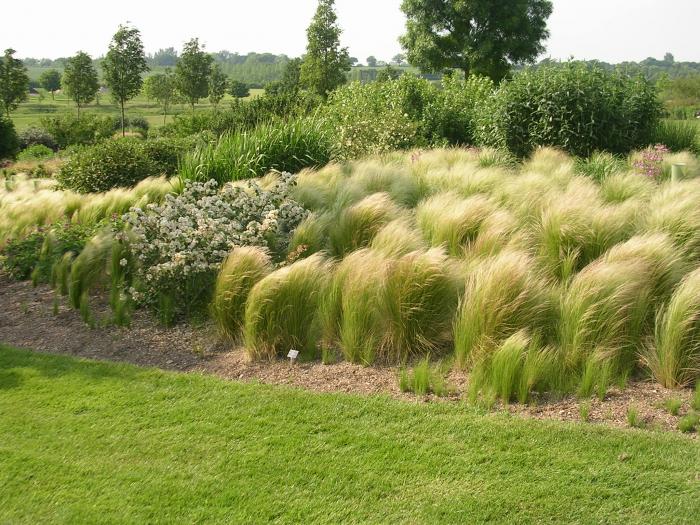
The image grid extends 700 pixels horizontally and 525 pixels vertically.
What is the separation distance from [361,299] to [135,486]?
2.10 m

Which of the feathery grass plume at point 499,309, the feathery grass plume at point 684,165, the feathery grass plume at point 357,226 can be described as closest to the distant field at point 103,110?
the feathery grass plume at point 684,165

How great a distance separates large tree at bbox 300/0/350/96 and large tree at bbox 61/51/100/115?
51.0 feet

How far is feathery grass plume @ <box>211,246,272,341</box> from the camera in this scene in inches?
215

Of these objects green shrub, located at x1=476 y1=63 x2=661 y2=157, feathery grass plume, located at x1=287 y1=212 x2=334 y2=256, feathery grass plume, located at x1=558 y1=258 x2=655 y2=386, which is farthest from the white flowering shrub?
green shrub, located at x1=476 y1=63 x2=661 y2=157

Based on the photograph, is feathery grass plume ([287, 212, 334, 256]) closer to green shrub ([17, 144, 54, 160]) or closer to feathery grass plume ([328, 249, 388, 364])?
feathery grass plume ([328, 249, 388, 364])

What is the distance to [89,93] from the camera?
45500mm

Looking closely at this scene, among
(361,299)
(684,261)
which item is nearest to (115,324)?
(361,299)

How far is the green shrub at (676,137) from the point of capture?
13.9 meters

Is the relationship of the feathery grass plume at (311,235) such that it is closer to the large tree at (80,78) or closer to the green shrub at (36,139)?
the green shrub at (36,139)

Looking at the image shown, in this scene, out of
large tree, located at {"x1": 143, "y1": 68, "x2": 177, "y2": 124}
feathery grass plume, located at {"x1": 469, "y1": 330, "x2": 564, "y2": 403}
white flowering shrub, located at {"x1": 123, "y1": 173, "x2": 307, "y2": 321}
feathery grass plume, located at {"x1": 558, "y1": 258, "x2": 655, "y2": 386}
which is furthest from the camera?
large tree, located at {"x1": 143, "y1": 68, "x2": 177, "y2": 124}

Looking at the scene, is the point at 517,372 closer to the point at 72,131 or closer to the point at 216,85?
the point at 72,131

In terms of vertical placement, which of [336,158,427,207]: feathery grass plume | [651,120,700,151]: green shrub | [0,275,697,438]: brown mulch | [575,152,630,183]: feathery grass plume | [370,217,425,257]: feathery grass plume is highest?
[651,120,700,151]: green shrub

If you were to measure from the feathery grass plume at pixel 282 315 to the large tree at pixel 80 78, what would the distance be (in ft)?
144

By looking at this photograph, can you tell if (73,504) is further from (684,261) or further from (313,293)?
(684,261)
